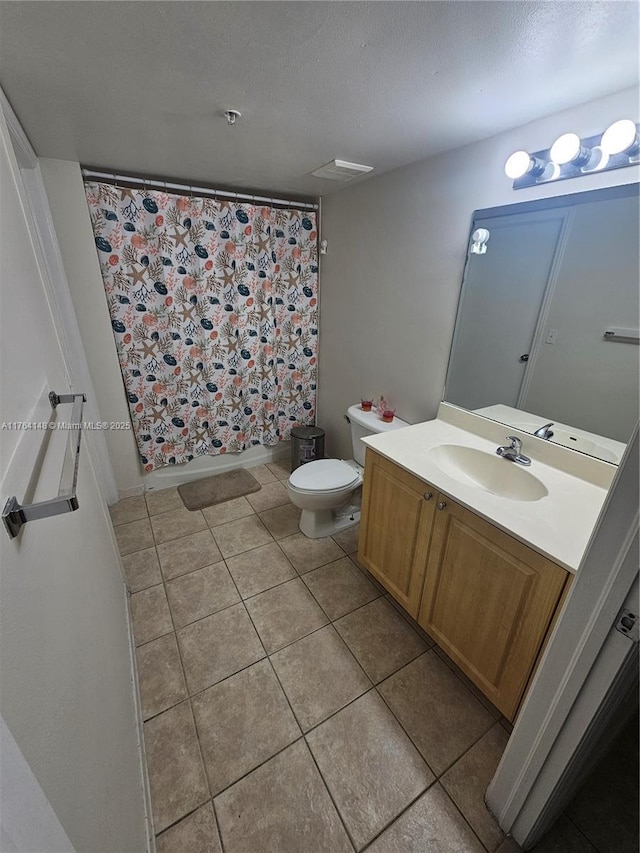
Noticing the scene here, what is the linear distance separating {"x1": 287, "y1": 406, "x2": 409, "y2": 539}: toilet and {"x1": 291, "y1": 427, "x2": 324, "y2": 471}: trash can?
52 centimetres

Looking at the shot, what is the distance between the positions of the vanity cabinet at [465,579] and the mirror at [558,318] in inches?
22.2

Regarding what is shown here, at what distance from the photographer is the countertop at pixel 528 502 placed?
1.08m

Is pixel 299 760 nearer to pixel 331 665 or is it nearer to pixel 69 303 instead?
pixel 331 665

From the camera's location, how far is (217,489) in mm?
2709

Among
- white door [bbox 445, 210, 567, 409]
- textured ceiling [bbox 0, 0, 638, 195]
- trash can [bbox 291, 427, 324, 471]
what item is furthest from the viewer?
trash can [bbox 291, 427, 324, 471]

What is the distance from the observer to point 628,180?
1161mm

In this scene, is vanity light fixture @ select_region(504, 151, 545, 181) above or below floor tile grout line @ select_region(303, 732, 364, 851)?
above

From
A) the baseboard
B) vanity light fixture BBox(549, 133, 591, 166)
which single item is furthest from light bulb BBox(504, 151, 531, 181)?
the baseboard

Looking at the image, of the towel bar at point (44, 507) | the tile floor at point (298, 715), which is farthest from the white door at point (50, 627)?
the tile floor at point (298, 715)

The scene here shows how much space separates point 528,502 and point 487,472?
353 mm

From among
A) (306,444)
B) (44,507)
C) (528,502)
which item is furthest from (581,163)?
(306,444)

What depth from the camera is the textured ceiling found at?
2.75 ft

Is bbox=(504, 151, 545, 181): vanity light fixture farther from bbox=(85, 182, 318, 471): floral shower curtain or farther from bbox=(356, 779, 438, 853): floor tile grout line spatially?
bbox=(356, 779, 438, 853): floor tile grout line

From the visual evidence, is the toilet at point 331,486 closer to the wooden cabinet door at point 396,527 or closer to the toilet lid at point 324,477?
the toilet lid at point 324,477
